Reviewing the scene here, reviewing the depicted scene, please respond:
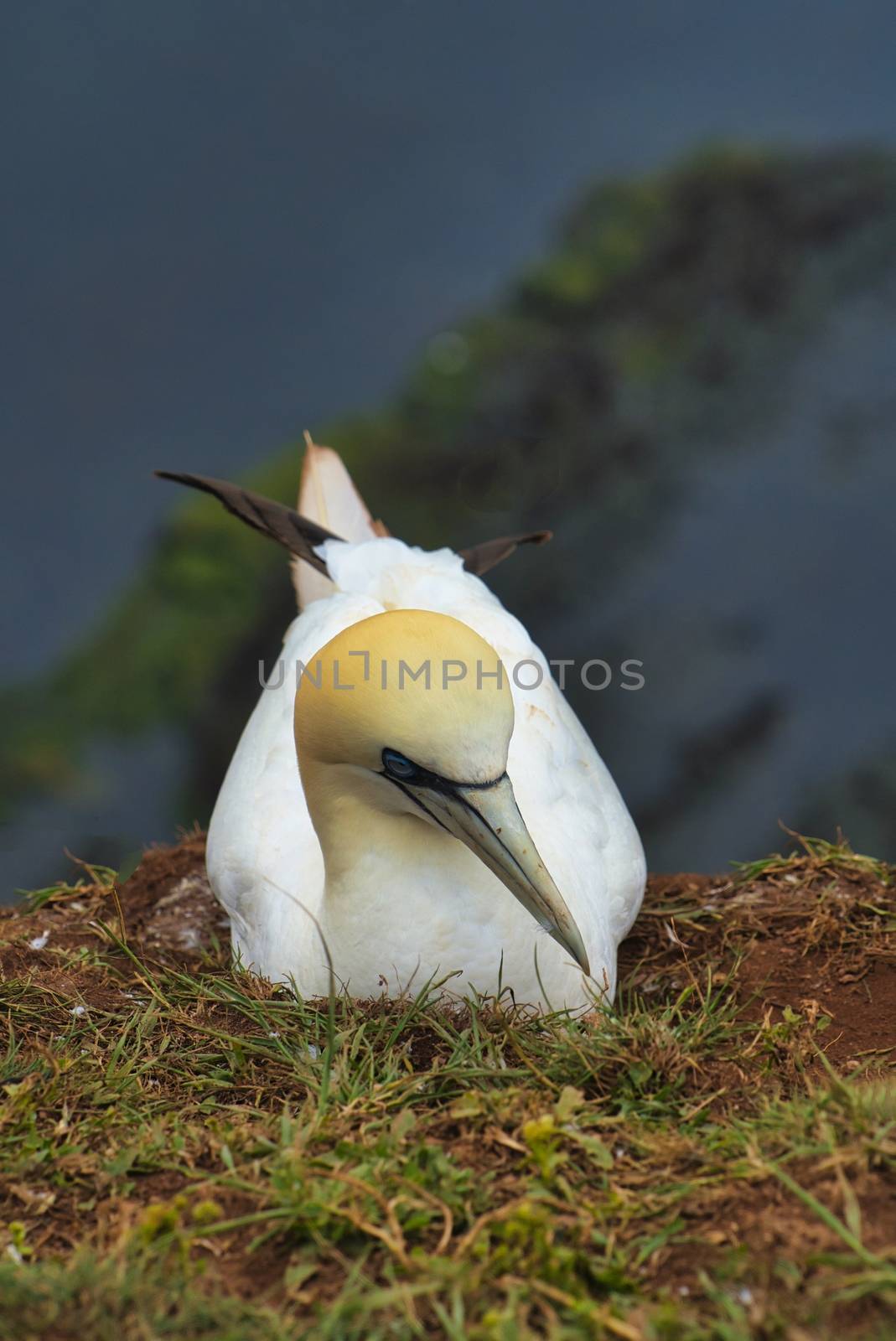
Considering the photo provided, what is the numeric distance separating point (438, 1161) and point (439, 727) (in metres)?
0.89

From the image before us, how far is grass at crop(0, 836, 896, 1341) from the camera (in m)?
2.31

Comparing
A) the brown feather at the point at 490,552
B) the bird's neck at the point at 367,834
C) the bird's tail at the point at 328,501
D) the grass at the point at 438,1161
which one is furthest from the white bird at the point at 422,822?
the bird's tail at the point at 328,501

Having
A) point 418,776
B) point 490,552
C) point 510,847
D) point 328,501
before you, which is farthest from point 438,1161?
point 328,501

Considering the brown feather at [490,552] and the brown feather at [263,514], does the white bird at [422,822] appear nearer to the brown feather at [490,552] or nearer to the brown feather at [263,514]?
the brown feather at [263,514]

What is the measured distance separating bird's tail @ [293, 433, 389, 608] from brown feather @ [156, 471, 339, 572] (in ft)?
1.14

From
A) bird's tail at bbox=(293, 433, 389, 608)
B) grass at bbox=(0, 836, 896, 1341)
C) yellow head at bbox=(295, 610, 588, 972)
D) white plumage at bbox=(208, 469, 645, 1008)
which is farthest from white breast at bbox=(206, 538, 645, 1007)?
bird's tail at bbox=(293, 433, 389, 608)

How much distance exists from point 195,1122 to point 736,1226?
1219 mm

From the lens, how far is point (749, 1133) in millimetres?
2734

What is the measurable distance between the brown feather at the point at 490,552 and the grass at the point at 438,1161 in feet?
6.11

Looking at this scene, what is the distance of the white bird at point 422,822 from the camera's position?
9.91 ft

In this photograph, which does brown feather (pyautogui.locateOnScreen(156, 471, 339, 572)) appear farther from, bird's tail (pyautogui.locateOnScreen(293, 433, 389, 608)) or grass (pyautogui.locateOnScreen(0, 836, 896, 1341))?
grass (pyautogui.locateOnScreen(0, 836, 896, 1341))

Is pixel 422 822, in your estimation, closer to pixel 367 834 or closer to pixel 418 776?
pixel 367 834

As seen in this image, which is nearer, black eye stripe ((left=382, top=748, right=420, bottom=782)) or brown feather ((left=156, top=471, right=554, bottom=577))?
black eye stripe ((left=382, top=748, right=420, bottom=782))

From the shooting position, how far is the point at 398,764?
3.11m
